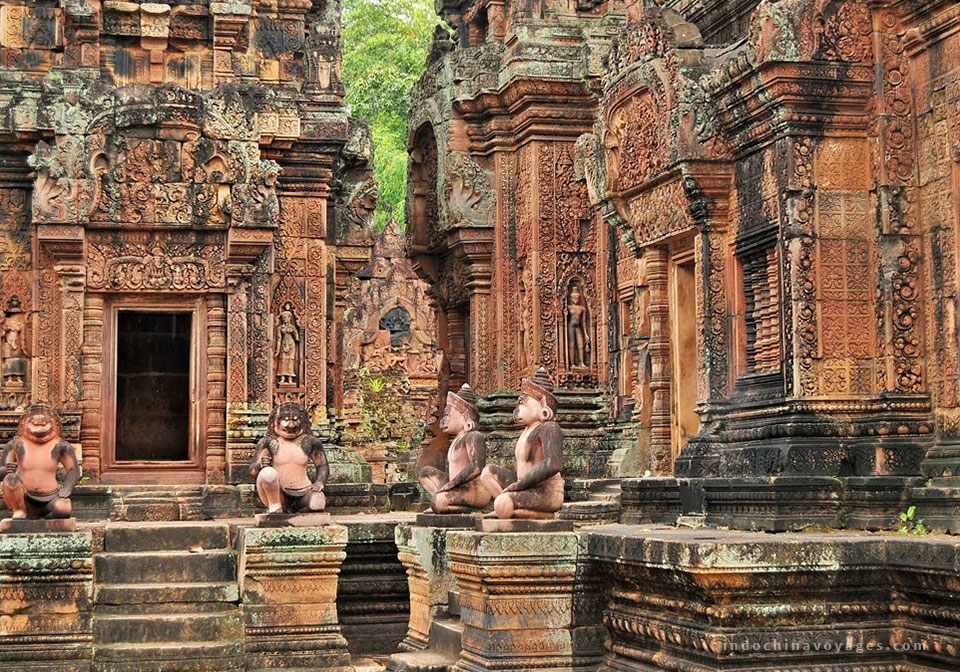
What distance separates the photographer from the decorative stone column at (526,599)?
9578 mm

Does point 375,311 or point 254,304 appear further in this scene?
point 375,311

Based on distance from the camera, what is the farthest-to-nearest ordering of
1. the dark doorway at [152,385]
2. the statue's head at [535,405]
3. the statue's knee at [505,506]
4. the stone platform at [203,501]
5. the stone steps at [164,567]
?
the dark doorway at [152,385] < the stone platform at [203,501] < the stone steps at [164,567] < the statue's head at [535,405] < the statue's knee at [505,506]

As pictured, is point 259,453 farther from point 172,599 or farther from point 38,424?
point 38,424

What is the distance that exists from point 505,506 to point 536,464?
368 mm

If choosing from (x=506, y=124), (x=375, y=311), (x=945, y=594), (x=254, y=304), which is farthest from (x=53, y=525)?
(x=375, y=311)

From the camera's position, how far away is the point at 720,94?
10984 millimetres

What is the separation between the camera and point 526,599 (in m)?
9.67

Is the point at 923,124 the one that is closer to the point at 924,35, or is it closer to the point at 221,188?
the point at 924,35

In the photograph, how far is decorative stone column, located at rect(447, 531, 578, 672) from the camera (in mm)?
9578

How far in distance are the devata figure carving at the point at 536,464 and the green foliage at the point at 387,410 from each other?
23093 mm

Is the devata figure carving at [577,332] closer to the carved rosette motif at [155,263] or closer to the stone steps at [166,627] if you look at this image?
the carved rosette motif at [155,263]

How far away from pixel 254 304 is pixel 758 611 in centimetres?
881

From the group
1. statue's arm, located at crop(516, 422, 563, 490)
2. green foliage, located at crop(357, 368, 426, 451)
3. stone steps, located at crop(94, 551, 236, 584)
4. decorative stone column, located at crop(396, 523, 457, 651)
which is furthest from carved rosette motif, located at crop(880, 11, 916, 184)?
green foliage, located at crop(357, 368, 426, 451)

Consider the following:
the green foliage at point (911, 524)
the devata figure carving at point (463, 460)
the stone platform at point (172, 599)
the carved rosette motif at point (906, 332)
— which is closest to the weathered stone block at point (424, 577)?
the devata figure carving at point (463, 460)
